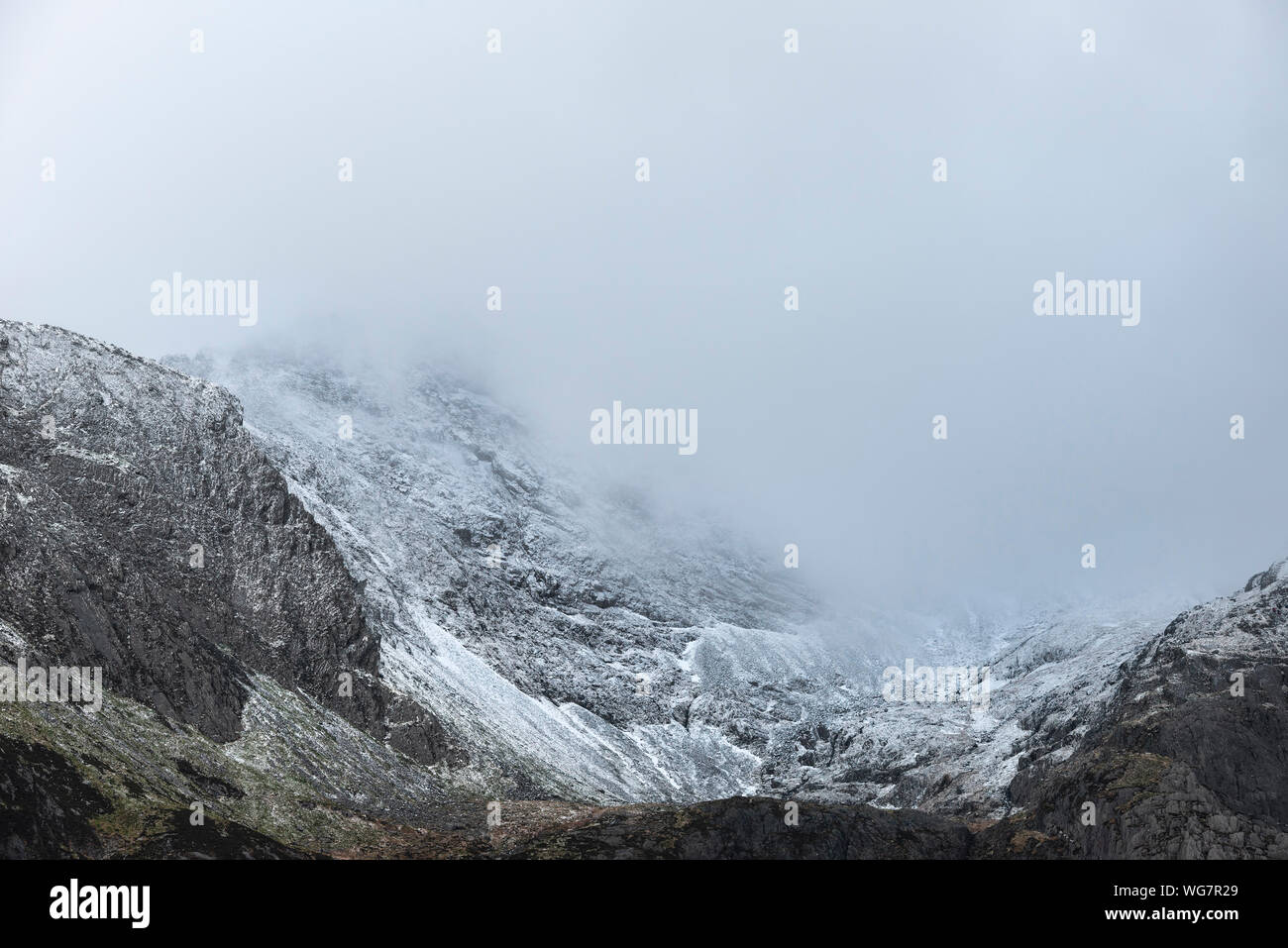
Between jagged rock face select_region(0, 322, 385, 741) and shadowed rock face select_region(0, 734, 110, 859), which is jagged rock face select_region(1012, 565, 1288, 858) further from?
jagged rock face select_region(0, 322, 385, 741)

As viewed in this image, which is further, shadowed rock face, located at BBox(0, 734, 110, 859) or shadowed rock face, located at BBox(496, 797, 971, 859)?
shadowed rock face, located at BBox(496, 797, 971, 859)

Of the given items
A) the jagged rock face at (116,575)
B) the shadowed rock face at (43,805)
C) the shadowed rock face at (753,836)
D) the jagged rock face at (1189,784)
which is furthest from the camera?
the jagged rock face at (116,575)

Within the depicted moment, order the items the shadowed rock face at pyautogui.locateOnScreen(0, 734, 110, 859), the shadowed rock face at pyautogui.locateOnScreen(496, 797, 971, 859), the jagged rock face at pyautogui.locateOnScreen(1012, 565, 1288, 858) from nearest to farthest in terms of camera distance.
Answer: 1. the shadowed rock face at pyautogui.locateOnScreen(0, 734, 110, 859)
2. the jagged rock face at pyautogui.locateOnScreen(1012, 565, 1288, 858)
3. the shadowed rock face at pyautogui.locateOnScreen(496, 797, 971, 859)

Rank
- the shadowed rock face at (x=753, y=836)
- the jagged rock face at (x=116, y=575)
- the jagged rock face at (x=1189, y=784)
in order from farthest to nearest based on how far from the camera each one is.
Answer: the jagged rock face at (x=116, y=575) → the shadowed rock face at (x=753, y=836) → the jagged rock face at (x=1189, y=784)

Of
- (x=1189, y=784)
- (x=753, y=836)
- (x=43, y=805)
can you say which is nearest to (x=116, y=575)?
(x=43, y=805)

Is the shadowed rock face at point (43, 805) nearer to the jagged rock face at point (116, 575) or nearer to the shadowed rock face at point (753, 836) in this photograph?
the jagged rock face at point (116, 575)

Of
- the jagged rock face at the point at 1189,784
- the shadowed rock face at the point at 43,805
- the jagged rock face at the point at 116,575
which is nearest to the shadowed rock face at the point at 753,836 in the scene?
the jagged rock face at the point at 1189,784

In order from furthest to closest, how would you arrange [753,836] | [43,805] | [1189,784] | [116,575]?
[116,575] < [753,836] < [1189,784] < [43,805]

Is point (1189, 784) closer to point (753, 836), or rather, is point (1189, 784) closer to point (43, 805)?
point (753, 836)

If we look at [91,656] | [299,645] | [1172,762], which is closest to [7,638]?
[91,656]

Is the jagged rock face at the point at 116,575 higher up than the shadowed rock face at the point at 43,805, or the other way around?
the jagged rock face at the point at 116,575

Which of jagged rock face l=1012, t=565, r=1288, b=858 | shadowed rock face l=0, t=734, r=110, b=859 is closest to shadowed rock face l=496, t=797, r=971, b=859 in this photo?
jagged rock face l=1012, t=565, r=1288, b=858

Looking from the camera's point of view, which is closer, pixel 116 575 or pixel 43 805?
pixel 43 805
